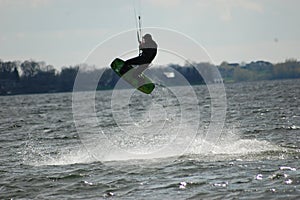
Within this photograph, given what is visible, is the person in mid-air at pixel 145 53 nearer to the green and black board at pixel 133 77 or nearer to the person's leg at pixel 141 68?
the person's leg at pixel 141 68

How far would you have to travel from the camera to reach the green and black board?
21047mm

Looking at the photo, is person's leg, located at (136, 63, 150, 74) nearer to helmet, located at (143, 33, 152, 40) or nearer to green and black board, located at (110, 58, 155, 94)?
green and black board, located at (110, 58, 155, 94)

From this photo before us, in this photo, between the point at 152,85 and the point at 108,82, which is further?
the point at 108,82

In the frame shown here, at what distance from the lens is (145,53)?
19.0 metres

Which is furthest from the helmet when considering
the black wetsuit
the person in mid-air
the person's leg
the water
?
the water

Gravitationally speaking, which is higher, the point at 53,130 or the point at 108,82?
the point at 108,82

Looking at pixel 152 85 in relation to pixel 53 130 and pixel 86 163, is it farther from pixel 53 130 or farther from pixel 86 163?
pixel 53 130

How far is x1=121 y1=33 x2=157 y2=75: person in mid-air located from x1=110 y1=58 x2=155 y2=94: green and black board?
2.52ft

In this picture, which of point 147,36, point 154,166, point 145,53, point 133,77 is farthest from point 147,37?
point 154,166

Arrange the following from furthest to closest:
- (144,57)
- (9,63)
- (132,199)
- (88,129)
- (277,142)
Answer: (9,63)
(88,129)
(277,142)
(144,57)
(132,199)

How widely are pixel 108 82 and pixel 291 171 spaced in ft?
234

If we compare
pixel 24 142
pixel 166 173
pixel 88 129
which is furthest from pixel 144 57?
pixel 88 129

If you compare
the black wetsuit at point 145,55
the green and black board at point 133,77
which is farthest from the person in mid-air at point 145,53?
the green and black board at point 133,77

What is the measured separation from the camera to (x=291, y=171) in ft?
53.5
